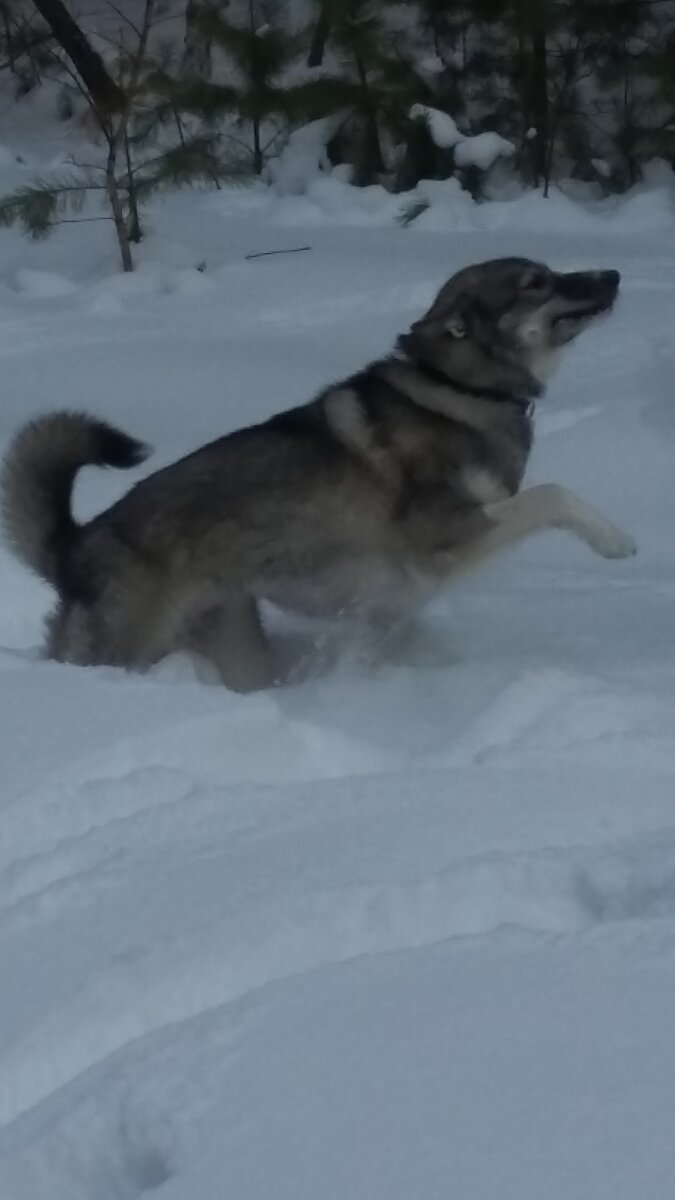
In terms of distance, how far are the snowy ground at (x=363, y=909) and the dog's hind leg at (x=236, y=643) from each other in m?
0.07

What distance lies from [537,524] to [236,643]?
0.72 metres

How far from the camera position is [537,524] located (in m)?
3.28

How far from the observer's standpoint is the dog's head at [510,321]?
3.36 m

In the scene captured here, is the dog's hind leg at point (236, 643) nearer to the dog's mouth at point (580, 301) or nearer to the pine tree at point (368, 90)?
the dog's mouth at point (580, 301)

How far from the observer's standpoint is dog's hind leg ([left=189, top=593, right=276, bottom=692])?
10.7ft

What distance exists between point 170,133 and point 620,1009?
7909 millimetres

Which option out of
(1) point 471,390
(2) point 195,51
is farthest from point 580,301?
(2) point 195,51

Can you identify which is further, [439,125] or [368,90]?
[368,90]

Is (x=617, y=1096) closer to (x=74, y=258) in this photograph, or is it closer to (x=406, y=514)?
(x=406, y=514)

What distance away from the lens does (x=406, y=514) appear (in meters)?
3.34

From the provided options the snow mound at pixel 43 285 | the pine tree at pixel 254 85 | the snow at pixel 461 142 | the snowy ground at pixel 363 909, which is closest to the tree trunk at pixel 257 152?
the pine tree at pixel 254 85

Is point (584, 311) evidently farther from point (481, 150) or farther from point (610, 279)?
point (481, 150)

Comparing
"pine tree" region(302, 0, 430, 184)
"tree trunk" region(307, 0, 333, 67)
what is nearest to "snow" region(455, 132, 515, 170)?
"pine tree" region(302, 0, 430, 184)

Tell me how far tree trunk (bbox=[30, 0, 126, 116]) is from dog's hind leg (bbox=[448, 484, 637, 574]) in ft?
14.6
